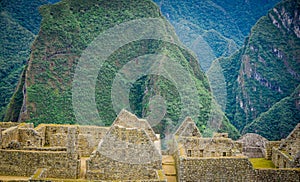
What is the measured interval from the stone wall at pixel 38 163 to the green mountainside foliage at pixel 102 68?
47.9 meters

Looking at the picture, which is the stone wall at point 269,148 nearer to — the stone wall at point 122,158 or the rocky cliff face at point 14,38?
the stone wall at point 122,158

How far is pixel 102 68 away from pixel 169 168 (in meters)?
66.6

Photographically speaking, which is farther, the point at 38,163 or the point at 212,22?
the point at 212,22

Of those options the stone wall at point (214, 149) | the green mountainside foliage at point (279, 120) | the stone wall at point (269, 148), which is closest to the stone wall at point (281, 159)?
the stone wall at point (269, 148)

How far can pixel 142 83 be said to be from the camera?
8975 centimetres

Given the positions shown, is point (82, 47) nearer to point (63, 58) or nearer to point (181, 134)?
point (63, 58)

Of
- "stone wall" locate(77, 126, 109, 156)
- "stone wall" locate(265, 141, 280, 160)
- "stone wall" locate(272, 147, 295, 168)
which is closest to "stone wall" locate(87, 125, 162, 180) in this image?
"stone wall" locate(77, 126, 109, 156)

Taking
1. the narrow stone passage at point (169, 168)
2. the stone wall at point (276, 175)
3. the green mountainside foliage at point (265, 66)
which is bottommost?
the stone wall at point (276, 175)

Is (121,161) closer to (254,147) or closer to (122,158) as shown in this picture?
(122,158)

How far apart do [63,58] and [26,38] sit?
72.5 feet

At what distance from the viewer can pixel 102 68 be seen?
293ft

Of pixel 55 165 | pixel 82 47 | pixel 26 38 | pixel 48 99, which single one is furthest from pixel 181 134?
pixel 26 38

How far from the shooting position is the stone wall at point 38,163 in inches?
805

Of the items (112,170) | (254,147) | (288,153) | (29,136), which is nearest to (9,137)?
(29,136)
